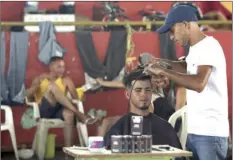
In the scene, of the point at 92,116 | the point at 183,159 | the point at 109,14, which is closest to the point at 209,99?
the point at 183,159

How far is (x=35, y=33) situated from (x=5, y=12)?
60.5 inches

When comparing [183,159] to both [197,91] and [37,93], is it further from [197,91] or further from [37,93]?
[37,93]

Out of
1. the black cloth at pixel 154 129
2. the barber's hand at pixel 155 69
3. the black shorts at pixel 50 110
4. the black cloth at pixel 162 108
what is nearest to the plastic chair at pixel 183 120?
the black cloth at pixel 162 108

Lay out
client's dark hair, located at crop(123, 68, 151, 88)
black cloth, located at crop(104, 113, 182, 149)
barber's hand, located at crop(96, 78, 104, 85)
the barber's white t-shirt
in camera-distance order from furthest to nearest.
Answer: barber's hand, located at crop(96, 78, 104, 85) → client's dark hair, located at crop(123, 68, 151, 88) → black cloth, located at crop(104, 113, 182, 149) → the barber's white t-shirt

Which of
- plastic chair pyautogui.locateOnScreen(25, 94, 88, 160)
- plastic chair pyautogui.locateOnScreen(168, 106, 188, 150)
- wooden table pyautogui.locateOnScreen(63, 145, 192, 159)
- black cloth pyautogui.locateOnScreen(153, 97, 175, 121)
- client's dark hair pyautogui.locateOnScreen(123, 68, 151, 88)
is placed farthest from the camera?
plastic chair pyautogui.locateOnScreen(25, 94, 88, 160)

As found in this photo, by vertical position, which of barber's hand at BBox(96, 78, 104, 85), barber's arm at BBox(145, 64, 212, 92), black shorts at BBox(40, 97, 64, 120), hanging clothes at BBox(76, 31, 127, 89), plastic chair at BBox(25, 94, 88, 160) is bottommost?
plastic chair at BBox(25, 94, 88, 160)

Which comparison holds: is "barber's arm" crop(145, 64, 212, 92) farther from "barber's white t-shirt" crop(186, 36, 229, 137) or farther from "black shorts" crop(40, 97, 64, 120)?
"black shorts" crop(40, 97, 64, 120)

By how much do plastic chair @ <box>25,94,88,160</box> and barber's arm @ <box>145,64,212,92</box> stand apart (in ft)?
11.8

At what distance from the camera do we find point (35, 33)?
275 inches

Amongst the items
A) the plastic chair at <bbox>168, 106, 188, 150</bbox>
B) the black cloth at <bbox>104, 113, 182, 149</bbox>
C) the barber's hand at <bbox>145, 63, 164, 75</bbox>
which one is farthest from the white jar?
the plastic chair at <bbox>168, 106, 188, 150</bbox>

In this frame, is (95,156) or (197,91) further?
(197,91)

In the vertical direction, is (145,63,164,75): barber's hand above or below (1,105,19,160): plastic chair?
above

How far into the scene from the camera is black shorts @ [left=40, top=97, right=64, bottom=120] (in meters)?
6.67

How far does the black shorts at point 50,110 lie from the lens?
6.67m
